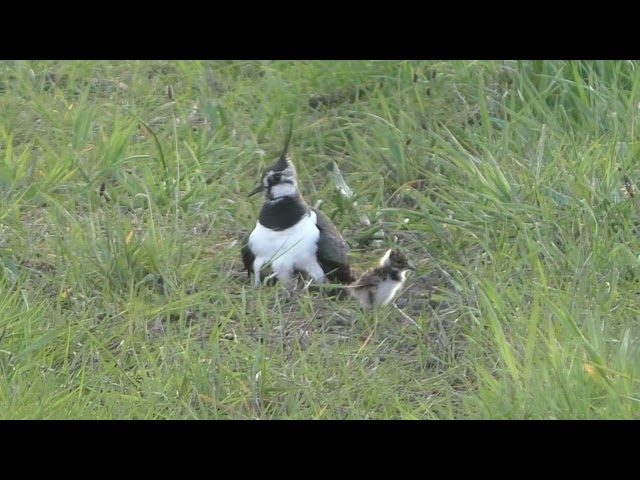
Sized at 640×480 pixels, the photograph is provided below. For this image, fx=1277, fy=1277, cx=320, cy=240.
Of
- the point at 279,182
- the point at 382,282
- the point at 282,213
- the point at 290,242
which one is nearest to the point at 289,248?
the point at 290,242

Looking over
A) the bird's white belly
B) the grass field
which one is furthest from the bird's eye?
the grass field

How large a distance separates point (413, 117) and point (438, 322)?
1.52 metres

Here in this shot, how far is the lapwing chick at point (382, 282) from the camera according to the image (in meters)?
4.99

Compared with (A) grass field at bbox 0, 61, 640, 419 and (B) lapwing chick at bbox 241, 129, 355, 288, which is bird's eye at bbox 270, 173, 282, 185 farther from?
(A) grass field at bbox 0, 61, 640, 419

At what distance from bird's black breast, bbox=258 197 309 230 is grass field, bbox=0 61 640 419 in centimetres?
26

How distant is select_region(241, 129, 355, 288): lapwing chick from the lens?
5.16 metres

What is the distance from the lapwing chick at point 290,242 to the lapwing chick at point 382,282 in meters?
0.20

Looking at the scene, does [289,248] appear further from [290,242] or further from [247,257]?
[247,257]

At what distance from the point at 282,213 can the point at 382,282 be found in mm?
549

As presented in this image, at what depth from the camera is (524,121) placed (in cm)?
584

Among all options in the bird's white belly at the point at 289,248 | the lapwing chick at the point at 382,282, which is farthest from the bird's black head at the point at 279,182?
the lapwing chick at the point at 382,282

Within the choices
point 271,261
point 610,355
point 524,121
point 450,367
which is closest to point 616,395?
point 610,355

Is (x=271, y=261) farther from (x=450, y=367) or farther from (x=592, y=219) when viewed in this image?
(x=592, y=219)

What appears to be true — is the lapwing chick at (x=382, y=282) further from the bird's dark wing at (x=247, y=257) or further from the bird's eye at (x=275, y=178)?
the bird's eye at (x=275, y=178)
